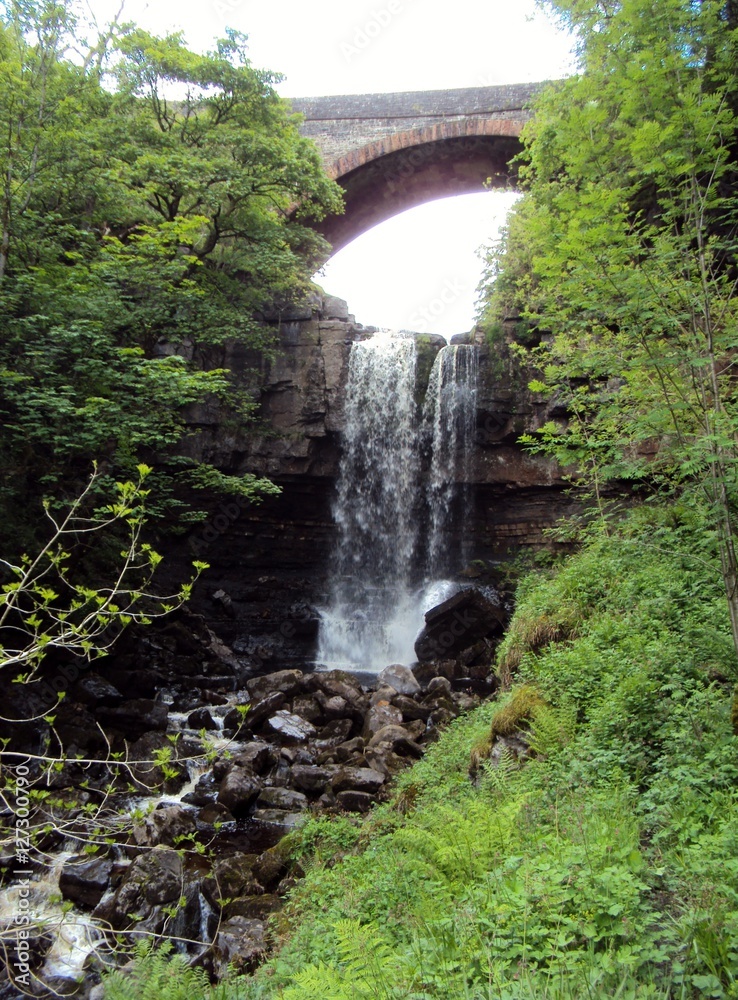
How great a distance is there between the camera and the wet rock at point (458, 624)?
13664 mm

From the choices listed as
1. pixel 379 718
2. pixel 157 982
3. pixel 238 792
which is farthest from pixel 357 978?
pixel 379 718

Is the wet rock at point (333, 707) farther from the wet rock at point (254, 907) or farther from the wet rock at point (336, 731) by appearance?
the wet rock at point (254, 907)

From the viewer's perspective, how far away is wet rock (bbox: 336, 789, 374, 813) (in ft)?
22.9

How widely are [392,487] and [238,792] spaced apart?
9.84 meters

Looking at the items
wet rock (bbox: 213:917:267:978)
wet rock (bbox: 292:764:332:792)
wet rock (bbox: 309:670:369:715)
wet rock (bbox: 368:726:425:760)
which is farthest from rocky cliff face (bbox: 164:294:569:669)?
wet rock (bbox: 213:917:267:978)

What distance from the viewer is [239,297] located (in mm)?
15062

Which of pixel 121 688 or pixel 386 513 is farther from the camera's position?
pixel 386 513

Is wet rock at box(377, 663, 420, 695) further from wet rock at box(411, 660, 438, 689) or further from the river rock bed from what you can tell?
wet rock at box(411, 660, 438, 689)

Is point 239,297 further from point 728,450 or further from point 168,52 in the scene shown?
point 728,450

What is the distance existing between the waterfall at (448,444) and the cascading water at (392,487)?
0.02m

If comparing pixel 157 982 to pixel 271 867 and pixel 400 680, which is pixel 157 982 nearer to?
pixel 271 867

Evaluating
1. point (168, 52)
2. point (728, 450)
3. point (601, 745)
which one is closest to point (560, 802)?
point (601, 745)

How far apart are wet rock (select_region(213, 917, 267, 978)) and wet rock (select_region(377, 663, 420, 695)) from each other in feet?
20.6

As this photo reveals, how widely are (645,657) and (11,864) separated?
5744 mm
